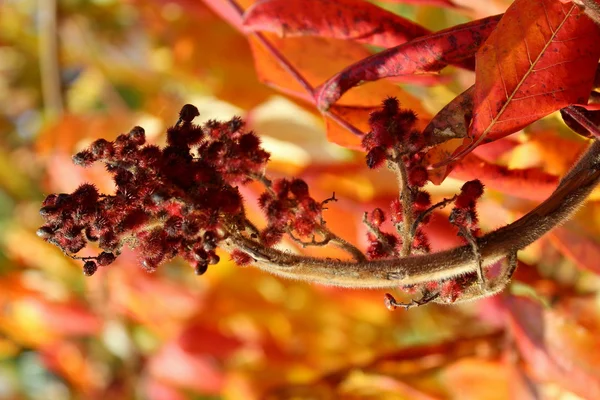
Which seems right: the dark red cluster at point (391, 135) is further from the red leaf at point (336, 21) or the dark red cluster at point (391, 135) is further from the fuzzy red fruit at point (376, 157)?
the red leaf at point (336, 21)

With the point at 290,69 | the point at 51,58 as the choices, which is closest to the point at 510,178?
the point at 290,69

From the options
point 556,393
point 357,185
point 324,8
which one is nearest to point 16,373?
point 357,185

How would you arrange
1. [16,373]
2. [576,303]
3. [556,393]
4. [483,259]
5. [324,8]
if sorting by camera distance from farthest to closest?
[16,373]
[576,303]
[556,393]
[324,8]
[483,259]

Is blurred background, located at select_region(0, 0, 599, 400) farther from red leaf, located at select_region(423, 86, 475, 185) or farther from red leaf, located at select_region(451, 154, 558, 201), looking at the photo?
red leaf, located at select_region(423, 86, 475, 185)

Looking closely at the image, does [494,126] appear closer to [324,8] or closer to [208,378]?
[324,8]

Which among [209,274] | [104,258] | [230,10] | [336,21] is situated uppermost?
[209,274]

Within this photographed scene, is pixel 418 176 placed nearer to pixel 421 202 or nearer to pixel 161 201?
pixel 421 202
